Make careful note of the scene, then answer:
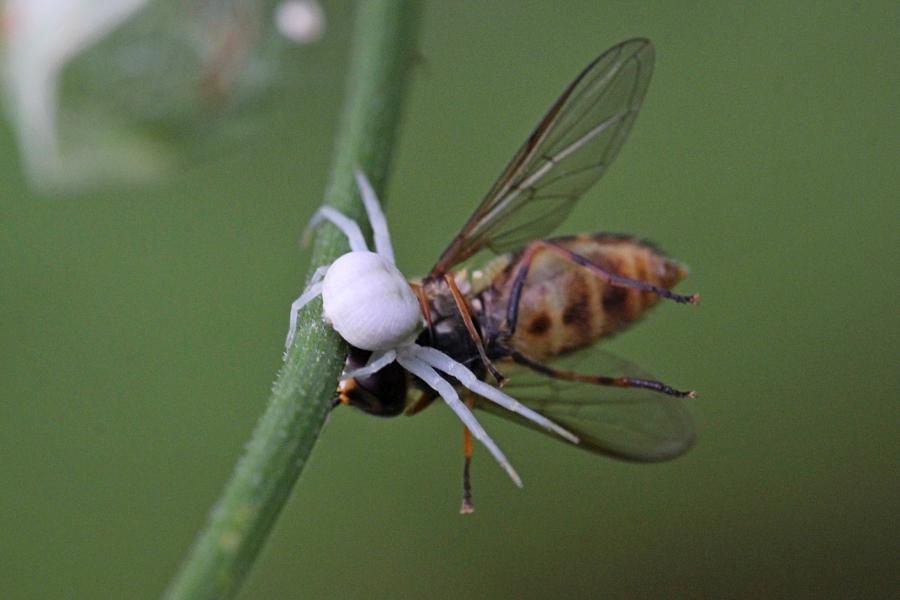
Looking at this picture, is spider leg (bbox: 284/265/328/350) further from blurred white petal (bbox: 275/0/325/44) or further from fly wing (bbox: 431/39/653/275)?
blurred white petal (bbox: 275/0/325/44)

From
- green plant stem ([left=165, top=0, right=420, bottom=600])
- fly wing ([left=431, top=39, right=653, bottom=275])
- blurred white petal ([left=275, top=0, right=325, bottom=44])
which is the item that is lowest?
green plant stem ([left=165, top=0, right=420, bottom=600])

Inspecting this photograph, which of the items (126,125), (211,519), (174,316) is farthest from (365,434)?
(211,519)

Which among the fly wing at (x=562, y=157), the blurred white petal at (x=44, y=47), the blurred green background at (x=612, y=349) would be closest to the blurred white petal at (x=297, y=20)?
the blurred white petal at (x=44, y=47)

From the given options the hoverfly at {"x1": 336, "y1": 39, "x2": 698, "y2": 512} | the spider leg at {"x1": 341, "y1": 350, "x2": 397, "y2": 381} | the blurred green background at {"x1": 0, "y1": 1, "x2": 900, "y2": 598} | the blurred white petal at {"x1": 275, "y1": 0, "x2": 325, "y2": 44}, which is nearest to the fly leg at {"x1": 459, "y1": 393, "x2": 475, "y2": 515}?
the hoverfly at {"x1": 336, "y1": 39, "x2": 698, "y2": 512}

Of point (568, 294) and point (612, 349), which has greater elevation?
point (612, 349)

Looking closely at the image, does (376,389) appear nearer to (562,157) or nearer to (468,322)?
(468,322)

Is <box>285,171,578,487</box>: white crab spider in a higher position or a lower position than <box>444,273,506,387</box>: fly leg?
lower

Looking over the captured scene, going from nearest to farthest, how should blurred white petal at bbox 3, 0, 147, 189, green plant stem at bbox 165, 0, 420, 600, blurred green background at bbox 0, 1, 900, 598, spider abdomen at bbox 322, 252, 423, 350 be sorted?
green plant stem at bbox 165, 0, 420, 600, spider abdomen at bbox 322, 252, 423, 350, blurred white petal at bbox 3, 0, 147, 189, blurred green background at bbox 0, 1, 900, 598

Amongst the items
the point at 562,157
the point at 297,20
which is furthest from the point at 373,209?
the point at 297,20
